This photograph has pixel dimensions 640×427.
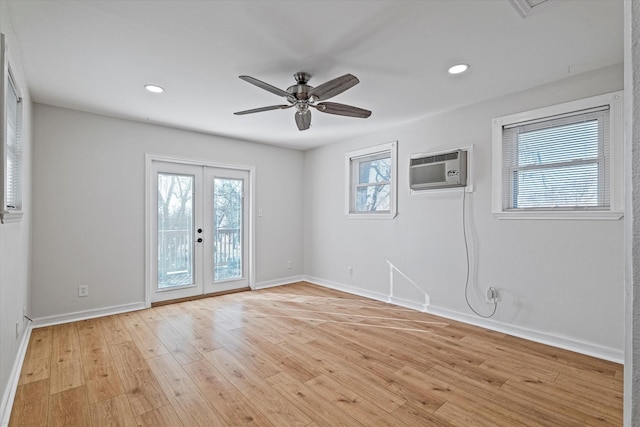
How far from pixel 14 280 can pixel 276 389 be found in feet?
7.10

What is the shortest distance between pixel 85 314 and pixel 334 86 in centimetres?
388

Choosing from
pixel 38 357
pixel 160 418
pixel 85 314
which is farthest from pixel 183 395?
pixel 85 314

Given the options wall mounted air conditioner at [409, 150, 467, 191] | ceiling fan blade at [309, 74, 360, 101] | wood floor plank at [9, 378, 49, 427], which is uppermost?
ceiling fan blade at [309, 74, 360, 101]

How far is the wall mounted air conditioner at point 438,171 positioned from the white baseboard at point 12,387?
13.3 feet

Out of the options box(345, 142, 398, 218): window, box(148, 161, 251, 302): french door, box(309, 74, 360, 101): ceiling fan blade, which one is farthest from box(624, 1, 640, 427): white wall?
box(148, 161, 251, 302): french door

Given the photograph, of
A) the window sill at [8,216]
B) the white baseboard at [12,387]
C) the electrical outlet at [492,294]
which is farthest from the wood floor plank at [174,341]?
the electrical outlet at [492,294]

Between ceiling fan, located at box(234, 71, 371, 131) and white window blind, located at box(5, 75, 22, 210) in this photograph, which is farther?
ceiling fan, located at box(234, 71, 371, 131)

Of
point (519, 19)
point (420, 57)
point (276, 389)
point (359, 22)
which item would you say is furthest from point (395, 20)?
point (276, 389)

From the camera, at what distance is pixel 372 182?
4754mm

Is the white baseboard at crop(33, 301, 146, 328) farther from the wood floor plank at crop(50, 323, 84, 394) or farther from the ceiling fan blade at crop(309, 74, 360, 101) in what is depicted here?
the ceiling fan blade at crop(309, 74, 360, 101)

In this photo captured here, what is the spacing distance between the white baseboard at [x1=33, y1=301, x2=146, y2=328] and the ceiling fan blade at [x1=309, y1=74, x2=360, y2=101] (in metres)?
3.55

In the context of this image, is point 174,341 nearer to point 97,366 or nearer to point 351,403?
point 97,366

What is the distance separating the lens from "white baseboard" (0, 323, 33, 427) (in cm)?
186

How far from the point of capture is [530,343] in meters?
3.00
